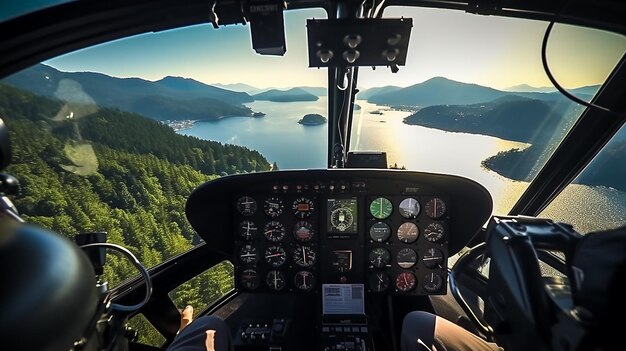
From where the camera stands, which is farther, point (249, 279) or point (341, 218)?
point (249, 279)

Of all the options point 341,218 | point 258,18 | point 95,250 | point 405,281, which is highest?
point 258,18

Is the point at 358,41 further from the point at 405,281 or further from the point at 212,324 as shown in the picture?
the point at 405,281

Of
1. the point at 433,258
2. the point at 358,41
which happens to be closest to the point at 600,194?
the point at 433,258

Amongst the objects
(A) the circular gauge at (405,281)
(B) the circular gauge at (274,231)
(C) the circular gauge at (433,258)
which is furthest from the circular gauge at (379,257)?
(B) the circular gauge at (274,231)

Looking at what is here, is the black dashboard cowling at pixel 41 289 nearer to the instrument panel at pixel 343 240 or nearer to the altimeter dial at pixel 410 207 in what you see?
the instrument panel at pixel 343 240

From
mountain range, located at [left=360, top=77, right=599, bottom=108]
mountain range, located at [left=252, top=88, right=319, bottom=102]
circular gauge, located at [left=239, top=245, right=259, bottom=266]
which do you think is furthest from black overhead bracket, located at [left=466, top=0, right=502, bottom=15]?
circular gauge, located at [left=239, top=245, right=259, bottom=266]

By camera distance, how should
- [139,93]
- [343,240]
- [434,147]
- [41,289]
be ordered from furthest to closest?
[434,147] < [343,240] < [139,93] < [41,289]

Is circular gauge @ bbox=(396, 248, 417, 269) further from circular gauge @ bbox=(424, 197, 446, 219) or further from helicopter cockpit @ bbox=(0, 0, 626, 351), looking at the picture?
circular gauge @ bbox=(424, 197, 446, 219)
